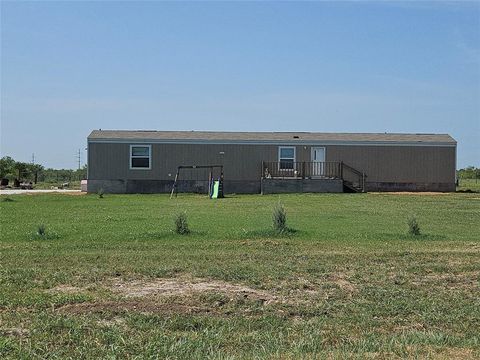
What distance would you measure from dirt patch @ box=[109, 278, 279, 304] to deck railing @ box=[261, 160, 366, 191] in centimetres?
2383

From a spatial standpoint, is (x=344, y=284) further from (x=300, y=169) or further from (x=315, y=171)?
(x=315, y=171)

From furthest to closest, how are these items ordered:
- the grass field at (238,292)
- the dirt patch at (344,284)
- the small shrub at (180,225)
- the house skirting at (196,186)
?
the house skirting at (196,186) → the small shrub at (180,225) → the dirt patch at (344,284) → the grass field at (238,292)

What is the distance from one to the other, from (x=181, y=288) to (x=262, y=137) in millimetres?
26117

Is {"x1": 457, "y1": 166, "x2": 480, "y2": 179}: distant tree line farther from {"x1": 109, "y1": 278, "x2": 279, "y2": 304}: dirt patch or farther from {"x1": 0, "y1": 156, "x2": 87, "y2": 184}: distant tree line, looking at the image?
{"x1": 109, "y1": 278, "x2": 279, "y2": 304}: dirt patch

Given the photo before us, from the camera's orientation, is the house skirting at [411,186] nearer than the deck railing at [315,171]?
No

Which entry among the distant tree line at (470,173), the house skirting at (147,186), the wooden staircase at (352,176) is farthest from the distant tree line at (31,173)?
the distant tree line at (470,173)

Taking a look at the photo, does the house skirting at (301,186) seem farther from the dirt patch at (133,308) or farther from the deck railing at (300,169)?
the dirt patch at (133,308)

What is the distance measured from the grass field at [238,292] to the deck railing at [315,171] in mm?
16986

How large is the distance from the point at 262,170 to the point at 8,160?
1105 inches

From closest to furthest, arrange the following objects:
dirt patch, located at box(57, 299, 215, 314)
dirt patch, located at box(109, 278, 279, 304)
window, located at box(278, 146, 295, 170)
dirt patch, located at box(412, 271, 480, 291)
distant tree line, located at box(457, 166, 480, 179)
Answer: dirt patch, located at box(57, 299, 215, 314) < dirt patch, located at box(109, 278, 279, 304) < dirt patch, located at box(412, 271, 480, 291) < window, located at box(278, 146, 295, 170) < distant tree line, located at box(457, 166, 480, 179)

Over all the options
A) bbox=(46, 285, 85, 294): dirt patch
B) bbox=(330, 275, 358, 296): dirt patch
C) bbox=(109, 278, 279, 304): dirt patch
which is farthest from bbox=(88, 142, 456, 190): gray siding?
bbox=(46, 285, 85, 294): dirt patch

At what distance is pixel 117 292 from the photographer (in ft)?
24.1

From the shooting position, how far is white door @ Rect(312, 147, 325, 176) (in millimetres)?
32406

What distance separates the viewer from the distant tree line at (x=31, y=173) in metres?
51.8
